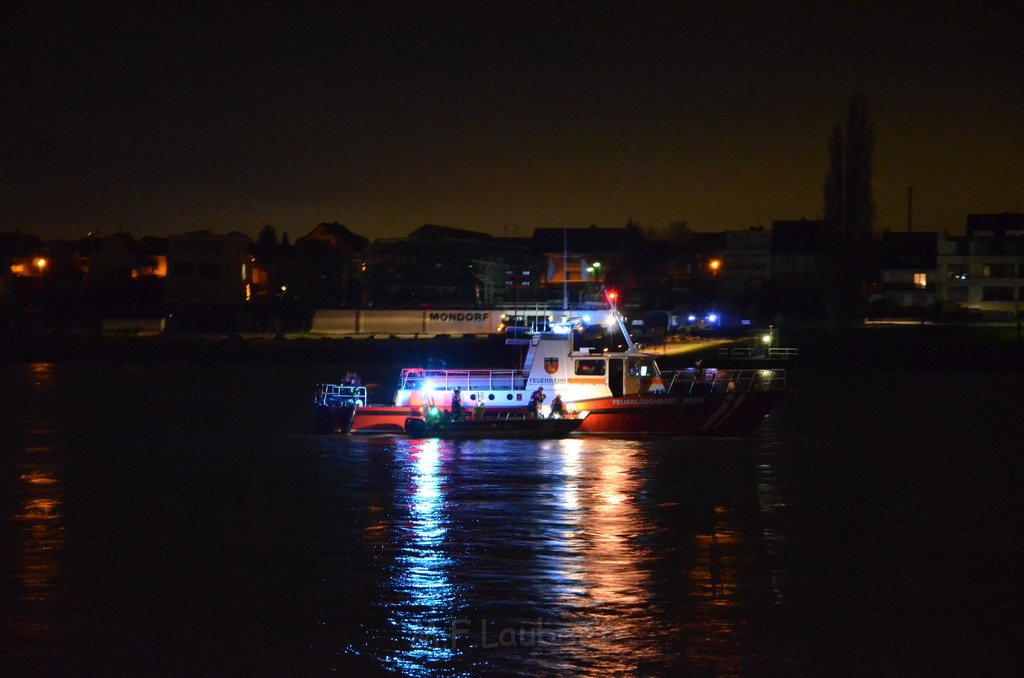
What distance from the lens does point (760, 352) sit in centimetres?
6050

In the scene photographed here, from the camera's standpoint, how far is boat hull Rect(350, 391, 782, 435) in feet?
90.9

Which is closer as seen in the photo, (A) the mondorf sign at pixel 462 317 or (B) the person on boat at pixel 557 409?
(B) the person on boat at pixel 557 409

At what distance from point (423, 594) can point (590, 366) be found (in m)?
14.9

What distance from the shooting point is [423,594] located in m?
13.8

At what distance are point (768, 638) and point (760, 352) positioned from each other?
49.5 metres

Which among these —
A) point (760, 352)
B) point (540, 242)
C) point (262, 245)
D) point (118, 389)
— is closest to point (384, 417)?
point (118, 389)

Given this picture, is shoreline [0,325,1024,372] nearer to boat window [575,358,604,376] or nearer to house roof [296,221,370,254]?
boat window [575,358,604,376]

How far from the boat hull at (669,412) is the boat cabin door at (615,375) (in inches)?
16.5

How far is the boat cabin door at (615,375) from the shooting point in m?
28.2

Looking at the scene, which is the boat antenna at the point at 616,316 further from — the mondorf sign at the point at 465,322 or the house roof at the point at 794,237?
the house roof at the point at 794,237

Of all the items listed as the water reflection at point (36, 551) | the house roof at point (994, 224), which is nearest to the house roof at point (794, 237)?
the house roof at point (994, 224)

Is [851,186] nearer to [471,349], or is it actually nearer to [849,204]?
[849,204]

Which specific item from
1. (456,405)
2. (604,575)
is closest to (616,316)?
(456,405)

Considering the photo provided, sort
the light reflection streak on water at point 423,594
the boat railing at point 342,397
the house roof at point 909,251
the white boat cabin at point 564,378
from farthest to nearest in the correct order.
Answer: the house roof at point 909,251 → the boat railing at point 342,397 → the white boat cabin at point 564,378 → the light reflection streak on water at point 423,594
